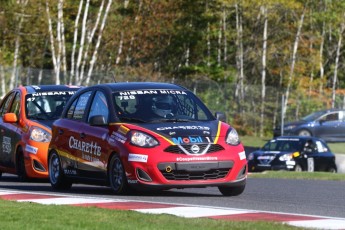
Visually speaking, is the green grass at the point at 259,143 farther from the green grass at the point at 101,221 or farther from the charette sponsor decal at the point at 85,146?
the green grass at the point at 101,221

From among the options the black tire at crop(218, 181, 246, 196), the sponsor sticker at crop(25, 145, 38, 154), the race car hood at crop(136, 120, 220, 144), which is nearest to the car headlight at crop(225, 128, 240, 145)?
the race car hood at crop(136, 120, 220, 144)

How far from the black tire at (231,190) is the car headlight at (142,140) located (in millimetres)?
1217

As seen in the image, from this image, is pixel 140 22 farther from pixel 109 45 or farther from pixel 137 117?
pixel 137 117

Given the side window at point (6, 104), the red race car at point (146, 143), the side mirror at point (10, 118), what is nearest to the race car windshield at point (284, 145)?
the side window at point (6, 104)

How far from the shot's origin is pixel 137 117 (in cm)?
1499

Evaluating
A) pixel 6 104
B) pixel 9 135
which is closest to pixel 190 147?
pixel 9 135

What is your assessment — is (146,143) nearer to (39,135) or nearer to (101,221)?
(101,221)

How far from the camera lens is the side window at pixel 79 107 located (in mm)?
16094

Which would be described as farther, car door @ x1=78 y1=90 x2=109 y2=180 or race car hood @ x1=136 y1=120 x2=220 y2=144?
car door @ x1=78 y1=90 x2=109 y2=180

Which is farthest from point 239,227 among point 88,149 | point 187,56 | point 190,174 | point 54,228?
point 187,56

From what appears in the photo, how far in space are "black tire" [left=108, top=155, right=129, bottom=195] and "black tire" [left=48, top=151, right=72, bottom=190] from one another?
1.56m

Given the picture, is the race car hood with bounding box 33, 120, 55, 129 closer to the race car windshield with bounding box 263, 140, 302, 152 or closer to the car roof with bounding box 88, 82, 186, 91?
the car roof with bounding box 88, 82, 186, 91

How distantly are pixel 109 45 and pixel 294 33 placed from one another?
915cm

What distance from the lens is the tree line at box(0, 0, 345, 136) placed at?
165 feet
